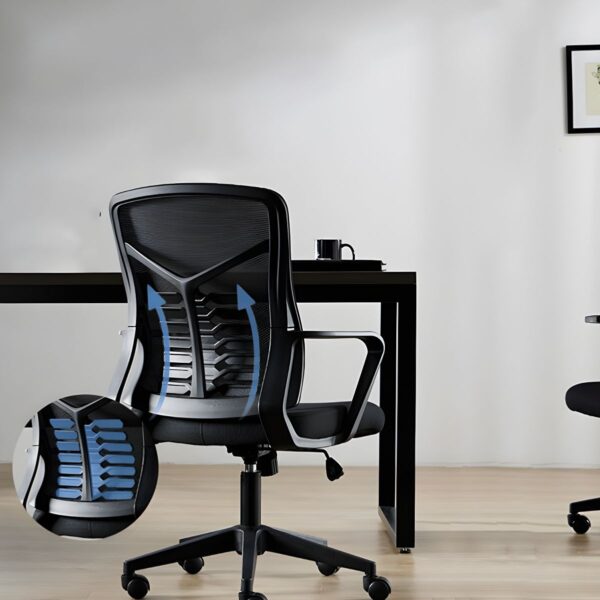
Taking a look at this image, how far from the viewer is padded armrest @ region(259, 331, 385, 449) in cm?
202

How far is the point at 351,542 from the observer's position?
2.76 metres

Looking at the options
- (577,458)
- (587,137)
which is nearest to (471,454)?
(577,458)

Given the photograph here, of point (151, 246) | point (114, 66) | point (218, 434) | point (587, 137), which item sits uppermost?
point (114, 66)

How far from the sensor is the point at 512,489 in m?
3.58

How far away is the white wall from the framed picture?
5cm

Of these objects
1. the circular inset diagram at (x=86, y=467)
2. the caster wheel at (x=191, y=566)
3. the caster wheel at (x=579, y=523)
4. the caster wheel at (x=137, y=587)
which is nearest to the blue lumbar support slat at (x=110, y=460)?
the circular inset diagram at (x=86, y=467)

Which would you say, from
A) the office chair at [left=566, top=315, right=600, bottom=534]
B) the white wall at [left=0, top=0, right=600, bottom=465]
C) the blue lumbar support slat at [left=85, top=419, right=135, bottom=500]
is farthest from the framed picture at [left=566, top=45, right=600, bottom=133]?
the blue lumbar support slat at [left=85, top=419, right=135, bottom=500]

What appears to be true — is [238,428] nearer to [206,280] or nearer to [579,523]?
[206,280]

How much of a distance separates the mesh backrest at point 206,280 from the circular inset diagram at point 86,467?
97cm

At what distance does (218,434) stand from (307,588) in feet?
1.72

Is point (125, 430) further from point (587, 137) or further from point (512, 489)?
point (587, 137)

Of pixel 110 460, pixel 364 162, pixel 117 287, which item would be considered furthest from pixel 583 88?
pixel 110 460

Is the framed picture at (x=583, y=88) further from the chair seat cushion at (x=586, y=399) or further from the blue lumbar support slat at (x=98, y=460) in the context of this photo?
the blue lumbar support slat at (x=98, y=460)

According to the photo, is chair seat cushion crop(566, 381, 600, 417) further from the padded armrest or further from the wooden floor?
the padded armrest
